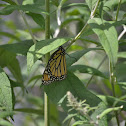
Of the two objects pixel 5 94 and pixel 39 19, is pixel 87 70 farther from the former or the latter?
pixel 5 94

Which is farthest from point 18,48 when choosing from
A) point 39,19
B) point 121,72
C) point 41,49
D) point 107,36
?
point 121,72

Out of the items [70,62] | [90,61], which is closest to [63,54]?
[70,62]

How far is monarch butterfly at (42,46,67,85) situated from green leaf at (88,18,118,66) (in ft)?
0.95

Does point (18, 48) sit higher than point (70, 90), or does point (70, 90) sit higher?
point (18, 48)

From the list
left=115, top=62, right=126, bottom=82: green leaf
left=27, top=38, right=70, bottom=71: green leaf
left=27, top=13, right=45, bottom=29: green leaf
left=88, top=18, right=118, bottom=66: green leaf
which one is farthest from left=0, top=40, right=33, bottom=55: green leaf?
left=115, top=62, right=126, bottom=82: green leaf

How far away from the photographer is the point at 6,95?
0.95 m

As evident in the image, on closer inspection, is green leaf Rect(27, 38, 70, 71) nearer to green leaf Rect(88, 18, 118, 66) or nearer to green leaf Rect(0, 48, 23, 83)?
green leaf Rect(88, 18, 118, 66)

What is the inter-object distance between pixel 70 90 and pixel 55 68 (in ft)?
0.69

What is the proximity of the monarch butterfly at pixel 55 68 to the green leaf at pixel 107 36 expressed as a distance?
0.95 ft

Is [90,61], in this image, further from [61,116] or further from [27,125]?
[27,125]

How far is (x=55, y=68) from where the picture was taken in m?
1.26

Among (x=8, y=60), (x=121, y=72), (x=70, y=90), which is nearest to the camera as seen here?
(x=70, y=90)

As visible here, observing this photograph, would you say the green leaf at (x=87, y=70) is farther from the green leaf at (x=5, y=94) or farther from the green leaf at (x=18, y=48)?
the green leaf at (x=5, y=94)

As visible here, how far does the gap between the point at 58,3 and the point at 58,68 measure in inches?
10.6
